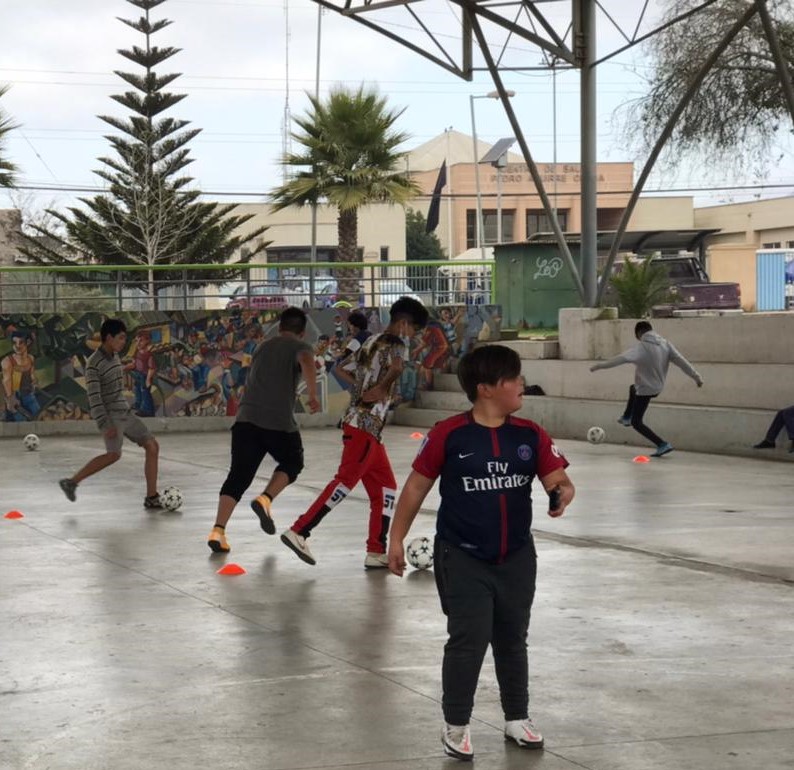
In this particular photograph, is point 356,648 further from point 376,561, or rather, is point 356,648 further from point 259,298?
point 259,298

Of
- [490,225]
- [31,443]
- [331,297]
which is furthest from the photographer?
[490,225]

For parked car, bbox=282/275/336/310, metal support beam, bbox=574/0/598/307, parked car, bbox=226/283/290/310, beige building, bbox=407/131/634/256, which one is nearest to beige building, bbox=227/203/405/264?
beige building, bbox=407/131/634/256

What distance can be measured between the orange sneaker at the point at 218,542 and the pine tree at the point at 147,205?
3380 centimetres

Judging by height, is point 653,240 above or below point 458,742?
above

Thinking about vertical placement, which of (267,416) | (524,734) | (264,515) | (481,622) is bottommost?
(524,734)

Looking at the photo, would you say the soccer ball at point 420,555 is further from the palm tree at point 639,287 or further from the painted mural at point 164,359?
the palm tree at point 639,287

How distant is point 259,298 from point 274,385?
15653mm

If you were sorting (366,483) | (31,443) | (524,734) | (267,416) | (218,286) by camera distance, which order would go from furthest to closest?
(218,286) → (31,443) → (267,416) → (366,483) → (524,734)

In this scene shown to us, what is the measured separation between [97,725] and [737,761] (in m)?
2.41

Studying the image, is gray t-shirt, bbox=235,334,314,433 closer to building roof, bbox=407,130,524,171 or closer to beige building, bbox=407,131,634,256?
beige building, bbox=407,131,634,256

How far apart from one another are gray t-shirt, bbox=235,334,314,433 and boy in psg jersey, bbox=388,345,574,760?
191 inches

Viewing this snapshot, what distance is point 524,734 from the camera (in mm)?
5398

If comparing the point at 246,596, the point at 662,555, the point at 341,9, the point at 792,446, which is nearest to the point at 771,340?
the point at 792,446

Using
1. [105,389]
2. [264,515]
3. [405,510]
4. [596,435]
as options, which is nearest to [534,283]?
[596,435]
